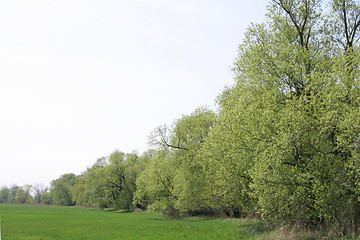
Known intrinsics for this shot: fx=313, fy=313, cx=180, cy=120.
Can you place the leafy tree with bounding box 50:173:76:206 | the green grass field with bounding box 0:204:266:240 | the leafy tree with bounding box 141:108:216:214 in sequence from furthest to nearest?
1. the leafy tree with bounding box 50:173:76:206
2. the leafy tree with bounding box 141:108:216:214
3. the green grass field with bounding box 0:204:266:240

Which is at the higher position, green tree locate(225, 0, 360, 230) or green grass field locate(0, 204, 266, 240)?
green tree locate(225, 0, 360, 230)

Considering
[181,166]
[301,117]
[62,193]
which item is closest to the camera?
[301,117]

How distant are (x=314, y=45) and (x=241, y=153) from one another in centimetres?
1154

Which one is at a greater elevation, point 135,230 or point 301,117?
point 301,117

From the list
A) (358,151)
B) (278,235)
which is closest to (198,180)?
(278,235)

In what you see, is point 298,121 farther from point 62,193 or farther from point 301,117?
point 62,193

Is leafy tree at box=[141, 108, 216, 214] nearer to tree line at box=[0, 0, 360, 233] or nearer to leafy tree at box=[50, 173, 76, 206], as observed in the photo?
tree line at box=[0, 0, 360, 233]

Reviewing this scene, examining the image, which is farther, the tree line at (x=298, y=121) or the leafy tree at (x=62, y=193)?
the leafy tree at (x=62, y=193)

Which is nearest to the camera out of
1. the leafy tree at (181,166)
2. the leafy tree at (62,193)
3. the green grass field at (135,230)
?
the green grass field at (135,230)

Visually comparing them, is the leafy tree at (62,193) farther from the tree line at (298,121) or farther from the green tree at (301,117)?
the green tree at (301,117)

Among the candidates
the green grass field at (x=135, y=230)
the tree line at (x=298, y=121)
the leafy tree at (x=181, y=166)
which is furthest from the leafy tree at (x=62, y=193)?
the tree line at (x=298, y=121)

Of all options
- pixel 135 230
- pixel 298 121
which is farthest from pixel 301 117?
pixel 135 230

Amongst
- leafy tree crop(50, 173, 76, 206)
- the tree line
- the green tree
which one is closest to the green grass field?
the tree line

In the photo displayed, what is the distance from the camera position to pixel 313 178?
20.8 meters
